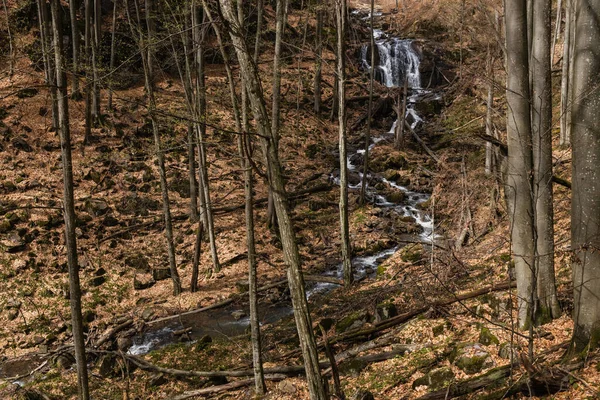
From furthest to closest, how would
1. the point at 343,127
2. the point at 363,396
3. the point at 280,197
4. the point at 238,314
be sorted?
the point at 238,314 < the point at 343,127 < the point at 363,396 < the point at 280,197

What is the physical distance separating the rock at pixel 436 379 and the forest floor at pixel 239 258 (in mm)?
22

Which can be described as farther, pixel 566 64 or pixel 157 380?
pixel 566 64

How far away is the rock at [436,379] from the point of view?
640 cm

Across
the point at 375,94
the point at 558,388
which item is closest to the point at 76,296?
the point at 558,388

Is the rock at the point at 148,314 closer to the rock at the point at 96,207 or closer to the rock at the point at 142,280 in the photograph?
the rock at the point at 142,280

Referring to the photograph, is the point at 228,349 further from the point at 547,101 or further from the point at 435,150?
the point at 435,150

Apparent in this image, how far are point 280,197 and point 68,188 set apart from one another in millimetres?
3140

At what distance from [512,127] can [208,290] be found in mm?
10559

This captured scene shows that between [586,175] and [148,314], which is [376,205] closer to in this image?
[148,314]

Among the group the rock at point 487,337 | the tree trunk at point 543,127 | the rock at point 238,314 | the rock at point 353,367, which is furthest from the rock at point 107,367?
the tree trunk at point 543,127

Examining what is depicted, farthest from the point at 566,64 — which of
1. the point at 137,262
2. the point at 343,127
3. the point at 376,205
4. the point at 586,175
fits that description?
the point at 137,262

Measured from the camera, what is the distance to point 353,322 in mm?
10039

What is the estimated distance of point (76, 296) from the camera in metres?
6.41

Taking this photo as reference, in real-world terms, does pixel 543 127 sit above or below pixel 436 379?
above
